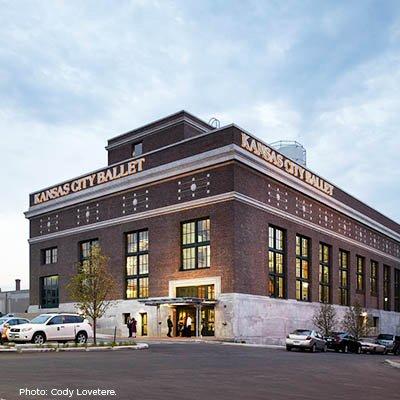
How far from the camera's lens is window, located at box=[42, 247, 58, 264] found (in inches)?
2569

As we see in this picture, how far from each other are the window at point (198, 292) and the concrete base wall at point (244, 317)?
1.46 metres

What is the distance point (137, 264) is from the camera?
55406 millimetres

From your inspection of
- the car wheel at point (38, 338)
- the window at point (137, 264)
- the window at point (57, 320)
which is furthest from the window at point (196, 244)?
the car wheel at point (38, 338)

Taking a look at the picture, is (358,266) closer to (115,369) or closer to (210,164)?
(210,164)

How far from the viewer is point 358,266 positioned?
234ft

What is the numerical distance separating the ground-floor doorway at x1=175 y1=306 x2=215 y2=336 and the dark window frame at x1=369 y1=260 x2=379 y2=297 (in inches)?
1323

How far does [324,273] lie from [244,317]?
1880 cm

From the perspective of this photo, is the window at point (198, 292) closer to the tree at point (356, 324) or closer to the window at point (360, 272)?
the tree at point (356, 324)

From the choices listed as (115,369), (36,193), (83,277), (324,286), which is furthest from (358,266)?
(115,369)

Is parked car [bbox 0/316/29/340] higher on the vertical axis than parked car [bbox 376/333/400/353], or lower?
higher

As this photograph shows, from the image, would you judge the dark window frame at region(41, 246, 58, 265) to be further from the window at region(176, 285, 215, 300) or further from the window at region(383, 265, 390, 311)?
the window at region(383, 265, 390, 311)

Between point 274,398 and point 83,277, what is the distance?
23.2 m

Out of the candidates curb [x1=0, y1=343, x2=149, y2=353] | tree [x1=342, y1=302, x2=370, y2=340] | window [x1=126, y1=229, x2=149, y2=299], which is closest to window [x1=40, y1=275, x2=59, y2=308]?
window [x1=126, y1=229, x2=149, y2=299]

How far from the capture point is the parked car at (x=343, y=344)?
138 ft
